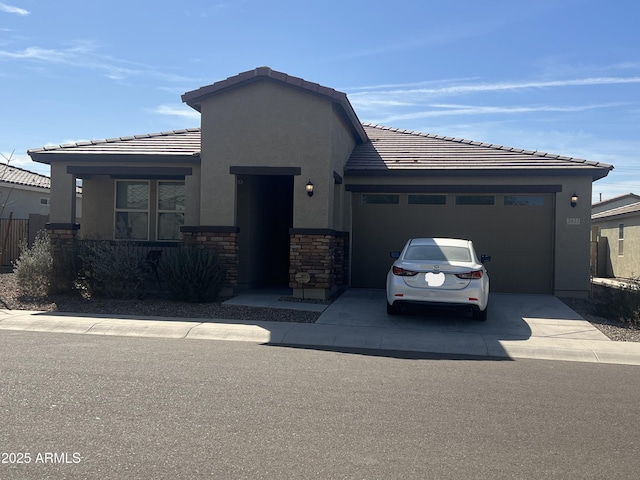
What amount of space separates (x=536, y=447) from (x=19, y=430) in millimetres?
4283

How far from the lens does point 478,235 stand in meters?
15.0

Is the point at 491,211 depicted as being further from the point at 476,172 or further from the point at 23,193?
the point at 23,193

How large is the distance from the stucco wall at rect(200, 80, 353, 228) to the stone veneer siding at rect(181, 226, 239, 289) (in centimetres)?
19

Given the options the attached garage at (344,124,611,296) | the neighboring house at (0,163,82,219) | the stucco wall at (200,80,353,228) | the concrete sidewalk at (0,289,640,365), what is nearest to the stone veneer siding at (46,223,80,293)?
the concrete sidewalk at (0,289,640,365)

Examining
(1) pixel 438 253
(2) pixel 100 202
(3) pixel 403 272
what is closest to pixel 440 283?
(3) pixel 403 272

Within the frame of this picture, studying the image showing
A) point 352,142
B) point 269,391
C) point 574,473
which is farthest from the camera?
point 352,142

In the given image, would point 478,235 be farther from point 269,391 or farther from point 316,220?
point 269,391

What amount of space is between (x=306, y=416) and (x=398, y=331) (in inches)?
189

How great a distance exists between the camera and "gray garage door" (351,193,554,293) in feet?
48.5

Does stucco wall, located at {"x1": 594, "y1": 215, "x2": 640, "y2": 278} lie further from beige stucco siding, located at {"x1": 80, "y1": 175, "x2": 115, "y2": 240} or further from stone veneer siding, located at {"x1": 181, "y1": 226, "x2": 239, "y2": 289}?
beige stucco siding, located at {"x1": 80, "y1": 175, "x2": 115, "y2": 240}

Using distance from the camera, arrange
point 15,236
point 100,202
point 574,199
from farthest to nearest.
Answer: point 15,236, point 100,202, point 574,199

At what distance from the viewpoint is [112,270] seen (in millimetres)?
12375

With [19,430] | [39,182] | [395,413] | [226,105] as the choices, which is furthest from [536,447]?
[39,182]

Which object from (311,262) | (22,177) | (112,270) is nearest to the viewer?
(112,270)
